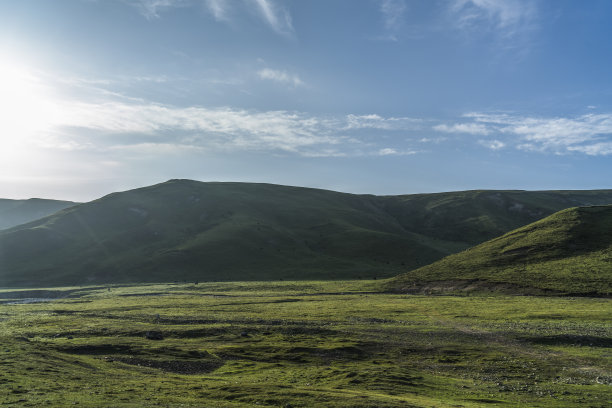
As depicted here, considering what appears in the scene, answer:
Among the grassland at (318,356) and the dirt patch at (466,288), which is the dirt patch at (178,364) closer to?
the grassland at (318,356)

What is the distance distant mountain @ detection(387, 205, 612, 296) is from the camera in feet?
313

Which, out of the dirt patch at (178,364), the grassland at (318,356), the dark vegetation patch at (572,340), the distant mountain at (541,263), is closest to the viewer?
the grassland at (318,356)

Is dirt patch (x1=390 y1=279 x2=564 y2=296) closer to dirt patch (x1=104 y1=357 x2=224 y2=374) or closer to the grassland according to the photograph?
the grassland

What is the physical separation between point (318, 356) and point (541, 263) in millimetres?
88828

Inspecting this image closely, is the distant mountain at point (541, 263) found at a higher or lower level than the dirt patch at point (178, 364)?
higher

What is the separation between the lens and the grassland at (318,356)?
29.9m

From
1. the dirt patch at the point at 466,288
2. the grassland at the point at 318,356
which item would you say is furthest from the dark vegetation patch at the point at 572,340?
the dirt patch at the point at 466,288

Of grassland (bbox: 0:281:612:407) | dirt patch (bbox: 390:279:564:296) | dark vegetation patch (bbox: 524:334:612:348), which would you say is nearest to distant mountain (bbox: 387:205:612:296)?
dirt patch (bbox: 390:279:564:296)

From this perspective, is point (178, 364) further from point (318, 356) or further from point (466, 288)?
point (466, 288)

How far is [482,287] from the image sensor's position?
104 metres

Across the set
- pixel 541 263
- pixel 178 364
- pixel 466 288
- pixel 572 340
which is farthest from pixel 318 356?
pixel 541 263

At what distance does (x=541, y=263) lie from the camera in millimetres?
111500

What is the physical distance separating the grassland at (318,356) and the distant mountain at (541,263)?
13.7 meters

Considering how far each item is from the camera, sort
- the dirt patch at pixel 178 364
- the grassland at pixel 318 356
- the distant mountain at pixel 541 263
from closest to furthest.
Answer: the grassland at pixel 318 356
the dirt patch at pixel 178 364
the distant mountain at pixel 541 263
